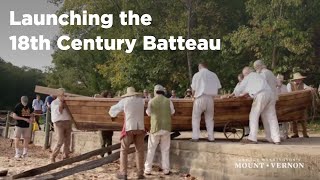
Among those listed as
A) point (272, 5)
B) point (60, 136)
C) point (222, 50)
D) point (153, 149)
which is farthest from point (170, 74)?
point (153, 149)

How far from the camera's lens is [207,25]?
2656 cm

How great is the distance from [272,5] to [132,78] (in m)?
9.07

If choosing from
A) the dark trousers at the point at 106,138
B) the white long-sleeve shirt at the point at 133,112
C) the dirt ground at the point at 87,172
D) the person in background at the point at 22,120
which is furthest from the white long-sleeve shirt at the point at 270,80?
the person in background at the point at 22,120

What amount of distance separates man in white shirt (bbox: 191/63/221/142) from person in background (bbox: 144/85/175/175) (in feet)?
1.93

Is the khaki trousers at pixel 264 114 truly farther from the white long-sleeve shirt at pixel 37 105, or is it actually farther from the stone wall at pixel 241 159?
the white long-sleeve shirt at pixel 37 105

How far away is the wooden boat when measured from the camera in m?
10.9

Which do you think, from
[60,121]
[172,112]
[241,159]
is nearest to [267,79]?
[172,112]

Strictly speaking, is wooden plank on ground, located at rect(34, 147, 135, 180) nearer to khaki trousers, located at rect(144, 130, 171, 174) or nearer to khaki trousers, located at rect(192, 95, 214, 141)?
khaki trousers, located at rect(144, 130, 171, 174)

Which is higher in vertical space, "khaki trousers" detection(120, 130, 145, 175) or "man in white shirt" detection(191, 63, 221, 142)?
"man in white shirt" detection(191, 63, 221, 142)

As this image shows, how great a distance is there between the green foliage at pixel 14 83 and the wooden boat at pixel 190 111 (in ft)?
171

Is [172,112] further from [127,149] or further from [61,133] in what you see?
[61,133]

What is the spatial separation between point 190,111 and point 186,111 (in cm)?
9

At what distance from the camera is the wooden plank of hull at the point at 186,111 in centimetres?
1093

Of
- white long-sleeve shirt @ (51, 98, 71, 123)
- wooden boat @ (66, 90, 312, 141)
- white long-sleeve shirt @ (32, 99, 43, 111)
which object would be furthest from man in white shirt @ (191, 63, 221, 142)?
white long-sleeve shirt @ (32, 99, 43, 111)
